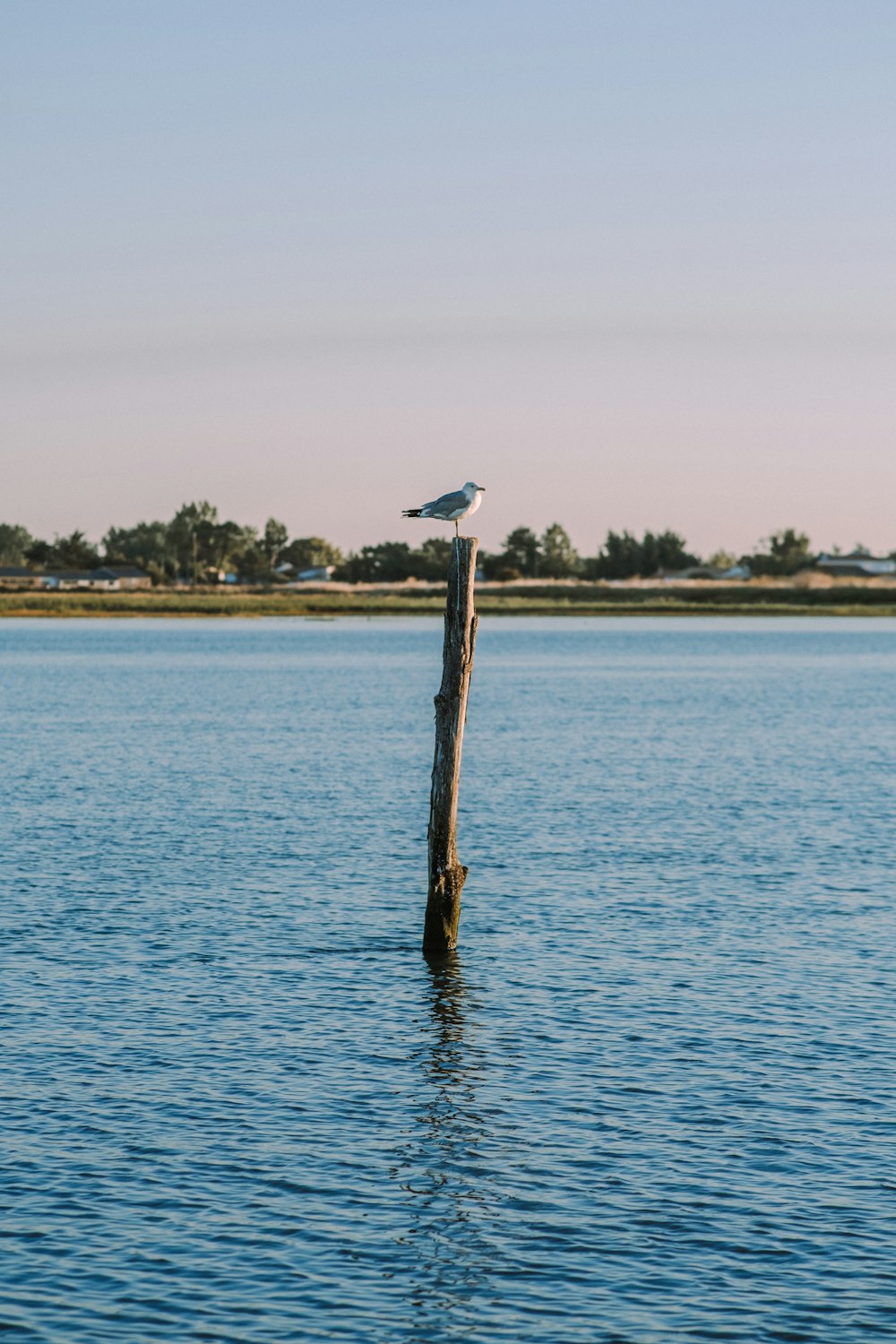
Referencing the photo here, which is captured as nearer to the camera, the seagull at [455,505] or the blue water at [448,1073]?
the blue water at [448,1073]

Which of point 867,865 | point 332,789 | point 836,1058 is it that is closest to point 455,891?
point 836,1058

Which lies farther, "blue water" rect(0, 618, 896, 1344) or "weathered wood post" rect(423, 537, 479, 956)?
"weathered wood post" rect(423, 537, 479, 956)

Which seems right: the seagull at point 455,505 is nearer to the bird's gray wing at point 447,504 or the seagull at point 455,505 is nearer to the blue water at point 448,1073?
the bird's gray wing at point 447,504

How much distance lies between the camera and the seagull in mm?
27203

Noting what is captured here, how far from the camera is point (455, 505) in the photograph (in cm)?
2741

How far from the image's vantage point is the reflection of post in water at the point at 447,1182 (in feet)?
47.5

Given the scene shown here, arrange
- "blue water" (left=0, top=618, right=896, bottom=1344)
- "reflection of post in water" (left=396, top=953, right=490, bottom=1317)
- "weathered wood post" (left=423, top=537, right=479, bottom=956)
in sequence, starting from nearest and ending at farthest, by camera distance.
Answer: "blue water" (left=0, top=618, right=896, bottom=1344), "reflection of post in water" (left=396, top=953, right=490, bottom=1317), "weathered wood post" (left=423, top=537, right=479, bottom=956)

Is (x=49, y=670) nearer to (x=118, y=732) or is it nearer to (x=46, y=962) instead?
(x=118, y=732)

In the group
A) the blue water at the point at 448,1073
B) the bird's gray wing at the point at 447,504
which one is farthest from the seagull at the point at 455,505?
the blue water at the point at 448,1073

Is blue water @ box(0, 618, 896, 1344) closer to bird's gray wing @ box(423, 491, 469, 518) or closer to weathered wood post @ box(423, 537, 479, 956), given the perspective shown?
weathered wood post @ box(423, 537, 479, 956)

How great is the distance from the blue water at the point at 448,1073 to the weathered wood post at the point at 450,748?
0.77 meters

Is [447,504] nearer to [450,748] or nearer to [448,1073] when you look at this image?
[450,748]

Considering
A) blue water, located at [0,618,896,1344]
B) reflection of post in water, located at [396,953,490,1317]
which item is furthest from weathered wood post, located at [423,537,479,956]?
reflection of post in water, located at [396,953,490,1317]

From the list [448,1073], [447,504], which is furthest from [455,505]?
[448,1073]
